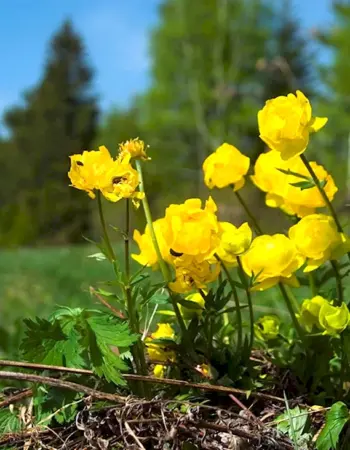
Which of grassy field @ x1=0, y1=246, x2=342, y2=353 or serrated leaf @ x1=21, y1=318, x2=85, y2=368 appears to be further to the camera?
grassy field @ x1=0, y1=246, x2=342, y2=353

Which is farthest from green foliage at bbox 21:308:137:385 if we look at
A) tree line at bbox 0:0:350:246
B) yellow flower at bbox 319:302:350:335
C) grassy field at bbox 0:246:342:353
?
tree line at bbox 0:0:350:246

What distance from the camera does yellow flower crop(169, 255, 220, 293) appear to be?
75cm

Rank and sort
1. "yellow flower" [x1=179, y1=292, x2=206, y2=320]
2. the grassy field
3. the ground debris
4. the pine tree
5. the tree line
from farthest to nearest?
the pine tree < the tree line < the grassy field < "yellow flower" [x1=179, y1=292, x2=206, y2=320] < the ground debris

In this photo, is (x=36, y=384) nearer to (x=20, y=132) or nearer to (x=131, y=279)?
(x=131, y=279)

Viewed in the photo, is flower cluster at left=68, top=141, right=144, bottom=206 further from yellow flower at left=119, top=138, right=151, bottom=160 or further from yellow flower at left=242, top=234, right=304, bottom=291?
yellow flower at left=242, top=234, right=304, bottom=291

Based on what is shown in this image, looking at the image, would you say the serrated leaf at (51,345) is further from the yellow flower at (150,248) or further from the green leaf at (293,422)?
the green leaf at (293,422)

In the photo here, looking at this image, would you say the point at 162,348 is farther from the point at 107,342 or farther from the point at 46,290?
the point at 46,290

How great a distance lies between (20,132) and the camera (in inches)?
993

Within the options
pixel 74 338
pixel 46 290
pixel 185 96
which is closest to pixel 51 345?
pixel 74 338

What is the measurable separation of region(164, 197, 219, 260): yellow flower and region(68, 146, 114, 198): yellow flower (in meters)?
0.08

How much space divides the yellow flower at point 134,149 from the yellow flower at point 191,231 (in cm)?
8

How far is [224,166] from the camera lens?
2.83ft

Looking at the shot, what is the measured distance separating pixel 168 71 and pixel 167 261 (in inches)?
920

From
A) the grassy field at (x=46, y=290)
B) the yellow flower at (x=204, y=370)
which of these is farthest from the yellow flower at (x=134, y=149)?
the grassy field at (x=46, y=290)
